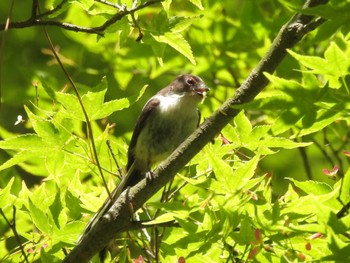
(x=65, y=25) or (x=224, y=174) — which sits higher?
(x=65, y=25)

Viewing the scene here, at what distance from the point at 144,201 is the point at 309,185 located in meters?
0.70

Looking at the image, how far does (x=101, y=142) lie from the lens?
306 centimetres

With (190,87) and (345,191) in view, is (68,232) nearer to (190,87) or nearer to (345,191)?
(345,191)

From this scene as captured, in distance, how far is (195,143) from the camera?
265cm

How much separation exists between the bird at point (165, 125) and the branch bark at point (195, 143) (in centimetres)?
116

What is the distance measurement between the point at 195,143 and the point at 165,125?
4.93 feet

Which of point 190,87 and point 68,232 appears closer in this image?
point 68,232

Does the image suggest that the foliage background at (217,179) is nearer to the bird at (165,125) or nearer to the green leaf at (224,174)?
the green leaf at (224,174)

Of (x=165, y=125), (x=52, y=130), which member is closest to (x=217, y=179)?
(x=52, y=130)

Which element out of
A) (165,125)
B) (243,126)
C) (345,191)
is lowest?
(345,191)

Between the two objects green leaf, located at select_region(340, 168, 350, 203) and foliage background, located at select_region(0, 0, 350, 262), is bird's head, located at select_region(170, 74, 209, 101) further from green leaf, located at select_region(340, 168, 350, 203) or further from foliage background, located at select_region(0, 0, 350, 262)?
green leaf, located at select_region(340, 168, 350, 203)

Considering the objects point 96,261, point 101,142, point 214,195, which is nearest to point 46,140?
point 101,142

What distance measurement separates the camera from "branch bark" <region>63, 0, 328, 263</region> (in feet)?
8.43

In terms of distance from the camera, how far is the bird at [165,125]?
13.3 feet
